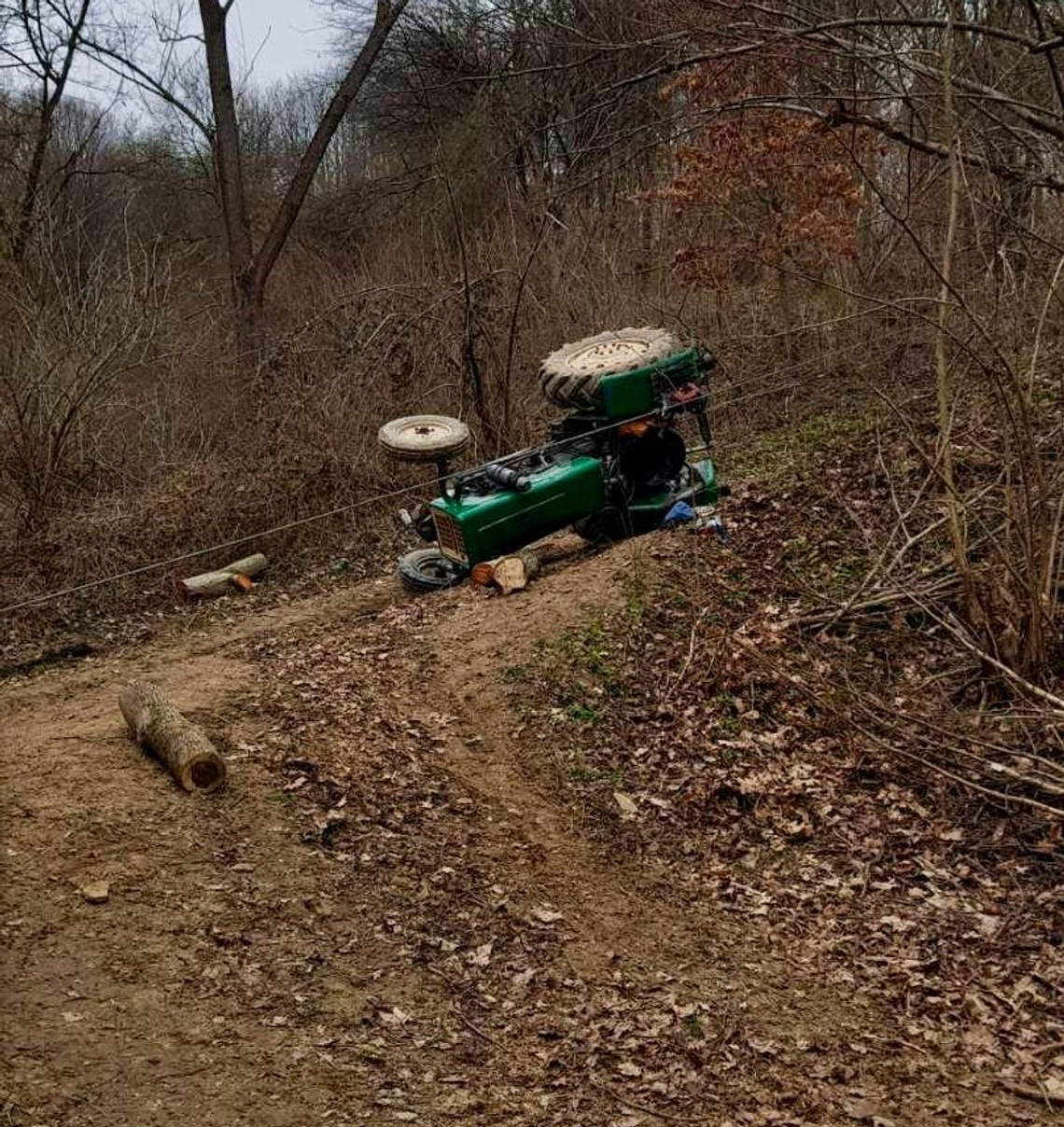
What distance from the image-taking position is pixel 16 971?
397 centimetres

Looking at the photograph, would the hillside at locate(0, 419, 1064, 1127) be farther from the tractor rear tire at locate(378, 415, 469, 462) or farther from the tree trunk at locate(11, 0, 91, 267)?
the tree trunk at locate(11, 0, 91, 267)

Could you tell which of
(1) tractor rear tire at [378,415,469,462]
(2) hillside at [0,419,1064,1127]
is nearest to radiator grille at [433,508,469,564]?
(1) tractor rear tire at [378,415,469,462]

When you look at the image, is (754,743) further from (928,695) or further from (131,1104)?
(131,1104)

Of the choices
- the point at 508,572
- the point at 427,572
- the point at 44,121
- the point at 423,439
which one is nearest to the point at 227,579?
the point at 427,572

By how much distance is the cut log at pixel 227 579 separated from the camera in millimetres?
9578

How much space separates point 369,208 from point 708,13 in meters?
13.4

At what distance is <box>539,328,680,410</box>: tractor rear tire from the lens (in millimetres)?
7691

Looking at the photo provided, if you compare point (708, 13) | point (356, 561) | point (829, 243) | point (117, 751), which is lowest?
point (356, 561)

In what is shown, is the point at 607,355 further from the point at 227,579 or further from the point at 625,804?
the point at 227,579

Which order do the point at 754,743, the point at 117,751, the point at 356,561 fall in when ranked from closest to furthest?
the point at 117,751, the point at 754,743, the point at 356,561

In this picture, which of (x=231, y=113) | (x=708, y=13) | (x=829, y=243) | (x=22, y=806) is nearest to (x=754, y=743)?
(x=22, y=806)

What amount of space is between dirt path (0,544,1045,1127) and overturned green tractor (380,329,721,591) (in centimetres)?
172

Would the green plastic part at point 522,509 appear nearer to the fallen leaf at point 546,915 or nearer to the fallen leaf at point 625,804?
the fallen leaf at point 625,804

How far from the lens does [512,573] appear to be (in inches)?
293
